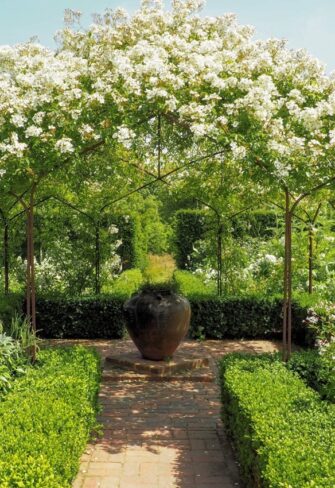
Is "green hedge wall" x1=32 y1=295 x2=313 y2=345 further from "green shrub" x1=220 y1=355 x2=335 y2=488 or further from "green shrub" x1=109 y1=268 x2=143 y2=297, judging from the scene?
"green shrub" x1=220 y1=355 x2=335 y2=488

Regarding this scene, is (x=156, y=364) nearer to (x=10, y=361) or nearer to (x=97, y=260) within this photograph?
(x=10, y=361)

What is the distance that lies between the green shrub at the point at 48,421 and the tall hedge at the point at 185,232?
10.9 metres

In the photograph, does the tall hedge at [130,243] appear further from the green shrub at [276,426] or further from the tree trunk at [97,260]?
the green shrub at [276,426]

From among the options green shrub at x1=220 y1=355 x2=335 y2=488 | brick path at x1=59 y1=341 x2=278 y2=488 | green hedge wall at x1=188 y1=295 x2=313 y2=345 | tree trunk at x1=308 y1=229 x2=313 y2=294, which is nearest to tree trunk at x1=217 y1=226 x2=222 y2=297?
green hedge wall at x1=188 y1=295 x2=313 y2=345

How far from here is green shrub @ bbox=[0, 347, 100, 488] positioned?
347 cm

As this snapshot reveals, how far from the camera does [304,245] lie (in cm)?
1125

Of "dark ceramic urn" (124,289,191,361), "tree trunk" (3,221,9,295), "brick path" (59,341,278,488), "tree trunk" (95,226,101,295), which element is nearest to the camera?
"brick path" (59,341,278,488)

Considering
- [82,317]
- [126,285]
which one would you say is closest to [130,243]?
[126,285]

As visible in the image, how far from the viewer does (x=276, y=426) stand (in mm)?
4238

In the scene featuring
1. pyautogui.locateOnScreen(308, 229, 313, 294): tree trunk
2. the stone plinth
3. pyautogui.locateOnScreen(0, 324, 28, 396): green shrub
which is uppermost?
pyautogui.locateOnScreen(308, 229, 313, 294): tree trunk

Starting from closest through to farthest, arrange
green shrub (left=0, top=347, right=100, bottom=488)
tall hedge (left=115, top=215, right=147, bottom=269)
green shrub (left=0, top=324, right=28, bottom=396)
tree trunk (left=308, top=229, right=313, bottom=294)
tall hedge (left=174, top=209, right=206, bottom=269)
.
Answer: green shrub (left=0, top=347, right=100, bottom=488)
green shrub (left=0, top=324, right=28, bottom=396)
tree trunk (left=308, top=229, right=313, bottom=294)
tall hedge (left=115, top=215, right=147, bottom=269)
tall hedge (left=174, top=209, right=206, bottom=269)

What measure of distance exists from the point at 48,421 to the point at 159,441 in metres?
1.75

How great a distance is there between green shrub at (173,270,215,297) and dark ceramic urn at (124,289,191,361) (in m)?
2.13

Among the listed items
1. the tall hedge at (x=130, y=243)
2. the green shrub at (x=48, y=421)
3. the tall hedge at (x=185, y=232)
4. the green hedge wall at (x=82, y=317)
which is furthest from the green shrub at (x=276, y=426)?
the tall hedge at (x=185, y=232)
